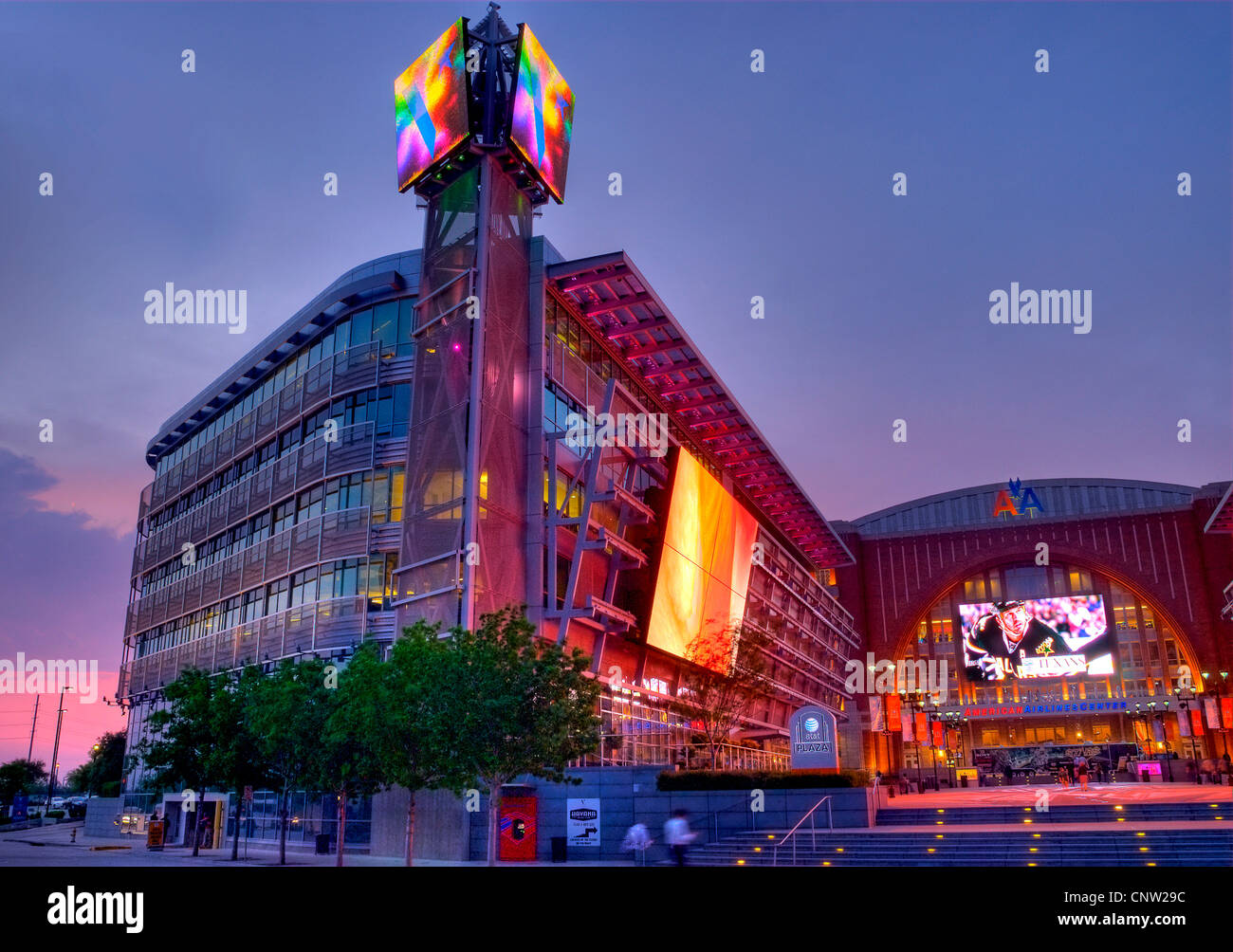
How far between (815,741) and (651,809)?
610cm

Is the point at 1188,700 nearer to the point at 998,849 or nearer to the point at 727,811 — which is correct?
the point at 727,811

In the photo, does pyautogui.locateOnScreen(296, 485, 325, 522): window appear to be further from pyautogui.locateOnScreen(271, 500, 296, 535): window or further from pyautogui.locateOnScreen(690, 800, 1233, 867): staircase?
pyautogui.locateOnScreen(690, 800, 1233, 867): staircase

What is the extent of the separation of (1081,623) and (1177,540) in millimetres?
10915

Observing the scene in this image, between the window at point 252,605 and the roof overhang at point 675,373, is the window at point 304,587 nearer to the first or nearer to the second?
the window at point 252,605

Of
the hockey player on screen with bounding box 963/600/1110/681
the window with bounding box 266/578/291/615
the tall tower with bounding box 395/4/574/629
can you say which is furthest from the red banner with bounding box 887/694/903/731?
the window with bounding box 266/578/291/615

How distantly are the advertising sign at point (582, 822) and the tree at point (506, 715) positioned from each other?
2.77m

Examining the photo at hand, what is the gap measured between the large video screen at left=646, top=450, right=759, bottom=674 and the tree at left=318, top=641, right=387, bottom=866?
18615 millimetres

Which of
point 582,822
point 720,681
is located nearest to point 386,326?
point 720,681

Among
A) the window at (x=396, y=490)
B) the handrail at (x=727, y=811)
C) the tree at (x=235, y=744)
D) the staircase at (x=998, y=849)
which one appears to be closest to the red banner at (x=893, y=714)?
the handrail at (x=727, y=811)

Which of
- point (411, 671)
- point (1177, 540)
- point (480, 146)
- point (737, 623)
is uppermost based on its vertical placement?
point (480, 146)

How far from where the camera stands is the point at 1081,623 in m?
86.0

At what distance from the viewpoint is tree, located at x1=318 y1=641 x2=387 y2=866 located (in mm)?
29109
